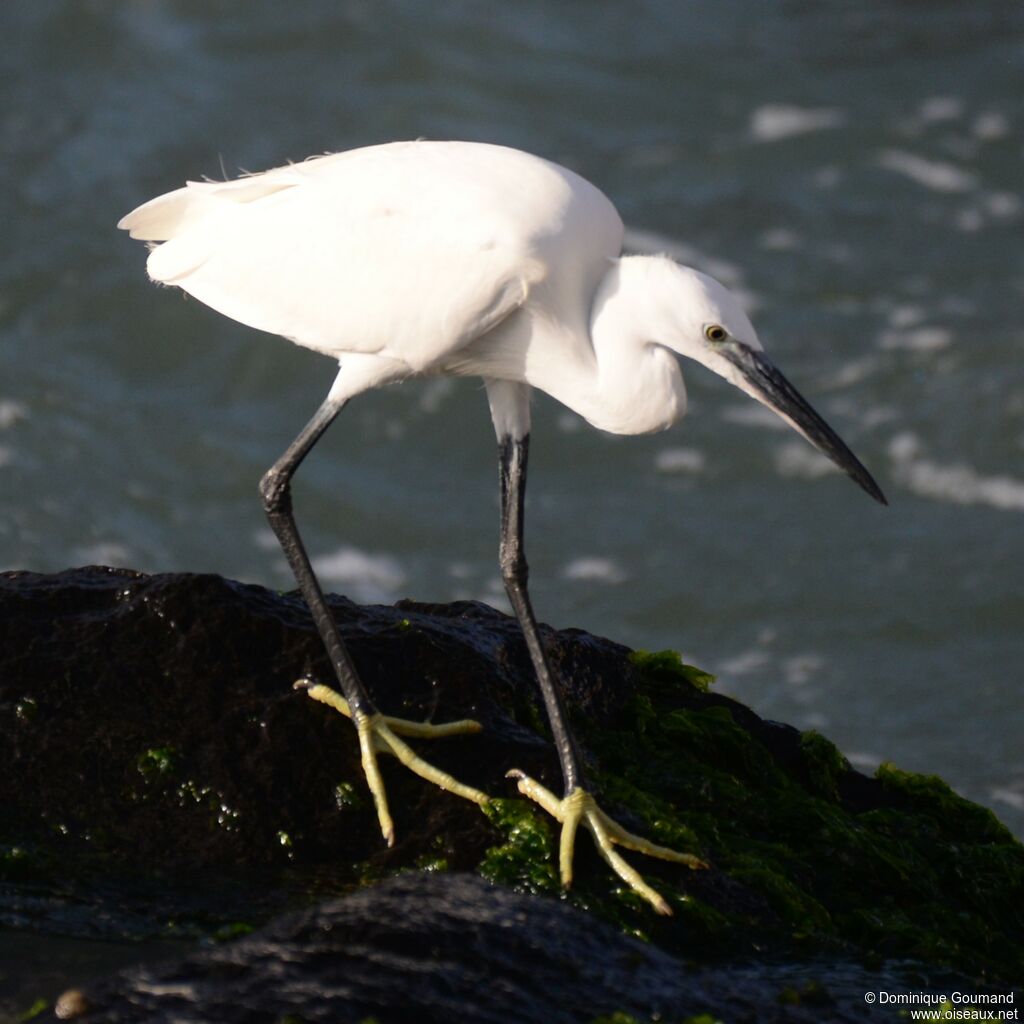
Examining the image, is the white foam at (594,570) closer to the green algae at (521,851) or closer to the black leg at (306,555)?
the black leg at (306,555)

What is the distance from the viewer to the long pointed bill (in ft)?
12.2

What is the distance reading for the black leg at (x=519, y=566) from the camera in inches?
146

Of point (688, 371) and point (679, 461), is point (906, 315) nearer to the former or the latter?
point (688, 371)

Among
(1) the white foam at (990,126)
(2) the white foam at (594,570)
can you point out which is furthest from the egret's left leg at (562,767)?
(1) the white foam at (990,126)

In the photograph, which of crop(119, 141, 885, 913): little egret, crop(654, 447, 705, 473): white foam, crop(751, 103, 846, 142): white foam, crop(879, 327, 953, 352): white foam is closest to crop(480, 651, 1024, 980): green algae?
crop(119, 141, 885, 913): little egret

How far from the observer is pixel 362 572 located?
9102 mm

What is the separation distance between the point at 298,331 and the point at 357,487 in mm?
5636

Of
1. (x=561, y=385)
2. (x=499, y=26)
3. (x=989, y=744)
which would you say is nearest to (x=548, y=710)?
(x=561, y=385)

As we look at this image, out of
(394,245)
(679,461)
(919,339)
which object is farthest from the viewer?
(919,339)

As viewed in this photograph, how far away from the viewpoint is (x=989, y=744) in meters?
7.86

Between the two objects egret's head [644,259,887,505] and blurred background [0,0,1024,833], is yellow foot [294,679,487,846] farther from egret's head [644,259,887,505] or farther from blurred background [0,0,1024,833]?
blurred background [0,0,1024,833]

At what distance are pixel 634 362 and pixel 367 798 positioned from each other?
4.07 feet

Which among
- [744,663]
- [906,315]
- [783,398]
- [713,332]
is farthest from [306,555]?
[906,315]

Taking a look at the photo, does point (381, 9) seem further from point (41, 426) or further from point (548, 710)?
point (548, 710)
